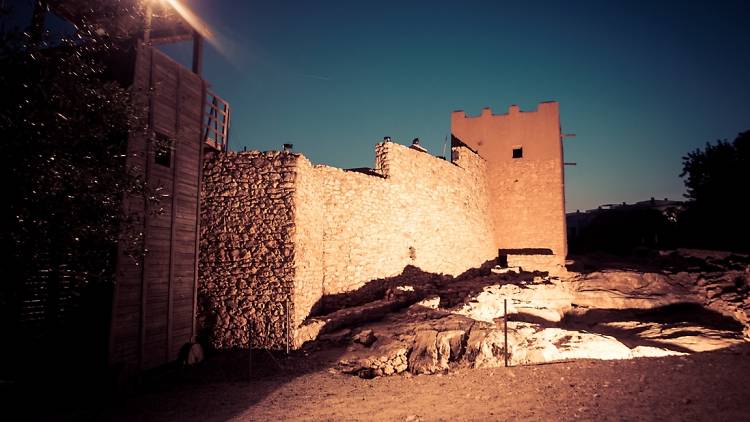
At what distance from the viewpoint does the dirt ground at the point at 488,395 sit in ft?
19.8

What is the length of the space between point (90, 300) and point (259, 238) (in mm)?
3974

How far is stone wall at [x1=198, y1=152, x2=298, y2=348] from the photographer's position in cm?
1090

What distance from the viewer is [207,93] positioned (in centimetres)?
1220

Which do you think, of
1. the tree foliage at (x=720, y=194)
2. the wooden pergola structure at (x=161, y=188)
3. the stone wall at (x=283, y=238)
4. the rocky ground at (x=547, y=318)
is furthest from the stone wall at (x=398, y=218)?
the tree foliage at (x=720, y=194)

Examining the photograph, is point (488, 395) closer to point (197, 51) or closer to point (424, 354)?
point (424, 354)

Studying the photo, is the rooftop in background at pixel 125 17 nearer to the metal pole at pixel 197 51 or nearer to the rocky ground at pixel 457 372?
the metal pole at pixel 197 51

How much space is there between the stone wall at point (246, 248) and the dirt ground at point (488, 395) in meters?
2.20

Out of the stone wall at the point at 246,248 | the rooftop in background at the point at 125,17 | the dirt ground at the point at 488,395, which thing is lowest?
the dirt ground at the point at 488,395

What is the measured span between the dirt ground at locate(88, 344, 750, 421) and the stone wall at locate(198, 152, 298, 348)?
220 centimetres

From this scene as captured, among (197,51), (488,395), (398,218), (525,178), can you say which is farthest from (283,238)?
(525,178)

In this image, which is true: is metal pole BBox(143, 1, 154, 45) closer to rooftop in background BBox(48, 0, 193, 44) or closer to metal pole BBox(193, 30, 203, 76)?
rooftop in background BBox(48, 0, 193, 44)

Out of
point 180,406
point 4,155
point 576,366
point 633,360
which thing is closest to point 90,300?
point 180,406

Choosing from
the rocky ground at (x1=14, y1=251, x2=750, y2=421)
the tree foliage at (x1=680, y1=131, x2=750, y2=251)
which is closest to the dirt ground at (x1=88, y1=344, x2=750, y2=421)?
the rocky ground at (x1=14, y1=251, x2=750, y2=421)

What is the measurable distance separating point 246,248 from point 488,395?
7.23 m
